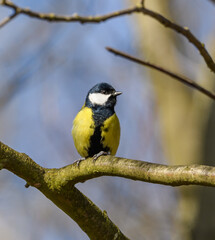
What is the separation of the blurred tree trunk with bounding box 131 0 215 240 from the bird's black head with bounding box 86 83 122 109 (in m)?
1.23

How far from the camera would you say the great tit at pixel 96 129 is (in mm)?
3689

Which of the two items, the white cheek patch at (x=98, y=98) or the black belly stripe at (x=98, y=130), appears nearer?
the black belly stripe at (x=98, y=130)

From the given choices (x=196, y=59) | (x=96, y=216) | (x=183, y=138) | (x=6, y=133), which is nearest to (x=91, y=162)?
(x=96, y=216)

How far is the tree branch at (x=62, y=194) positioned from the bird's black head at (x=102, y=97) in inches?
62.9

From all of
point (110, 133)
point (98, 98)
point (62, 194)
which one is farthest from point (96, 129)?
point (62, 194)

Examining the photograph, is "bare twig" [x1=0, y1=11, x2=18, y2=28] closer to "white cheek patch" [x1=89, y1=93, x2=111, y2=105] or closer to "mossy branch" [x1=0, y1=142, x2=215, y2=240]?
"mossy branch" [x1=0, y1=142, x2=215, y2=240]

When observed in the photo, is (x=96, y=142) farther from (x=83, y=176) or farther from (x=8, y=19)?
(x=8, y=19)

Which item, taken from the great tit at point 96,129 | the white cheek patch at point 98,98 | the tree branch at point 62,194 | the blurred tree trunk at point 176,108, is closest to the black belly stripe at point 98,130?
the great tit at point 96,129

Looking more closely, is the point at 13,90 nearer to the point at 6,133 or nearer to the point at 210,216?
the point at 6,133

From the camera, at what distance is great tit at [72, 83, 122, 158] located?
3.69 meters

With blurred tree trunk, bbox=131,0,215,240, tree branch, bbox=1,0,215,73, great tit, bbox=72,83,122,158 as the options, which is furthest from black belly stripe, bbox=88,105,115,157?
tree branch, bbox=1,0,215,73

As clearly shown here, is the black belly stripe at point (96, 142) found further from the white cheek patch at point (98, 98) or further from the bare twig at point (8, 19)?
the bare twig at point (8, 19)

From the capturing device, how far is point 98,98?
4.11 metres

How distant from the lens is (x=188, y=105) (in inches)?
222
